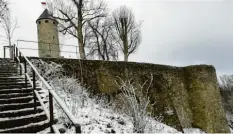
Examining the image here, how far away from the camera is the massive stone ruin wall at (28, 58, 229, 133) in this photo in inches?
535

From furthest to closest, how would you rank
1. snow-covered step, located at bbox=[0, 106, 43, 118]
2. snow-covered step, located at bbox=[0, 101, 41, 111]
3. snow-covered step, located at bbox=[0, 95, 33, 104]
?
1. snow-covered step, located at bbox=[0, 95, 33, 104]
2. snow-covered step, located at bbox=[0, 101, 41, 111]
3. snow-covered step, located at bbox=[0, 106, 43, 118]

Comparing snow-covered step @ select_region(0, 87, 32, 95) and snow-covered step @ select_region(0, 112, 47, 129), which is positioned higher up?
snow-covered step @ select_region(0, 87, 32, 95)

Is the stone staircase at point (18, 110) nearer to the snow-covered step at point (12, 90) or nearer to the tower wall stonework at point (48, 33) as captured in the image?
the snow-covered step at point (12, 90)

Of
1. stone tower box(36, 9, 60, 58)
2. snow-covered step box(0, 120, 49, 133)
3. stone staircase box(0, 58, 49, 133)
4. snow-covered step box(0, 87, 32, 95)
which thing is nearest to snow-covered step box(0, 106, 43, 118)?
stone staircase box(0, 58, 49, 133)

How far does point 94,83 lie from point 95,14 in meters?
9.34

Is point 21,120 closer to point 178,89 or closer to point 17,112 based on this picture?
point 17,112

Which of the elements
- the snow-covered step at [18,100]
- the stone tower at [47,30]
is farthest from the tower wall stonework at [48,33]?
the snow-covered step at [18,100]

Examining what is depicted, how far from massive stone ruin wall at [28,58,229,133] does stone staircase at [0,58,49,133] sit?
5957 mm

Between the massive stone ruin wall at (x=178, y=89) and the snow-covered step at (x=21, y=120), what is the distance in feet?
24.2

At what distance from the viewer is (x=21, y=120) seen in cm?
523

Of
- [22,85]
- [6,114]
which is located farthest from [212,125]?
[6,114]

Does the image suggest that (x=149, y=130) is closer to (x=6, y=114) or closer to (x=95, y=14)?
(x=6, y=114)

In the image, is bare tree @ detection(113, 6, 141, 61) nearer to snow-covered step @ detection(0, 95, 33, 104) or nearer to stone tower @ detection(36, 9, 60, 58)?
stone tower @ detection(36, 9, 60, 58)

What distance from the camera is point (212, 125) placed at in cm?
1609
